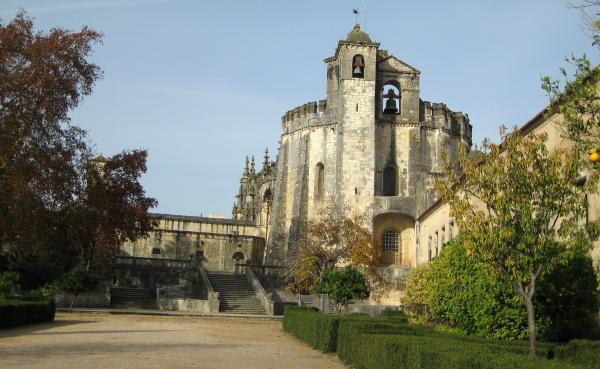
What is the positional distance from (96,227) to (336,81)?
23547 mm

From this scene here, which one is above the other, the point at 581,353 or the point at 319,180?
the point at 319,180

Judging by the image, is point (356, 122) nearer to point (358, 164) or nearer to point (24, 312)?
point (358, 164)

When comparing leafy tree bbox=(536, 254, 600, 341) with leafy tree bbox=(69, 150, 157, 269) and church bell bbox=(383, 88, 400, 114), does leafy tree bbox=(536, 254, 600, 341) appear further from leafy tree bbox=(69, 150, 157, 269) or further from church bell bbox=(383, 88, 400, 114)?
church bell bbox=(383, 88, 400, 114)

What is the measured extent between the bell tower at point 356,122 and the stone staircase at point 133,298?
13.6m

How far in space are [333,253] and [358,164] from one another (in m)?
8.44

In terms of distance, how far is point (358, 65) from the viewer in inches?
1735

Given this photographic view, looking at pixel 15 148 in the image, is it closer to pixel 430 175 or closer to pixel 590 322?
pixel 590 322

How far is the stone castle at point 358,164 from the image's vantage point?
138 feet

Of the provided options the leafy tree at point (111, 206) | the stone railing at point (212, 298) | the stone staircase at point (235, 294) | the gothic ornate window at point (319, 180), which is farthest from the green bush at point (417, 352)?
the gothic ornate window at point (319, 180)

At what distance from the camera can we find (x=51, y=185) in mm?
19625

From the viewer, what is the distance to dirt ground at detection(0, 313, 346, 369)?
1227 centimetres

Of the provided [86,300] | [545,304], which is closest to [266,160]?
[86,300]

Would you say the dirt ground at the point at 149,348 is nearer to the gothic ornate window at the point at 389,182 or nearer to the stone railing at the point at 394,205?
the stone railing at the point at 394,205

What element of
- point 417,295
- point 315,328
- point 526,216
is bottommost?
point 315,328
